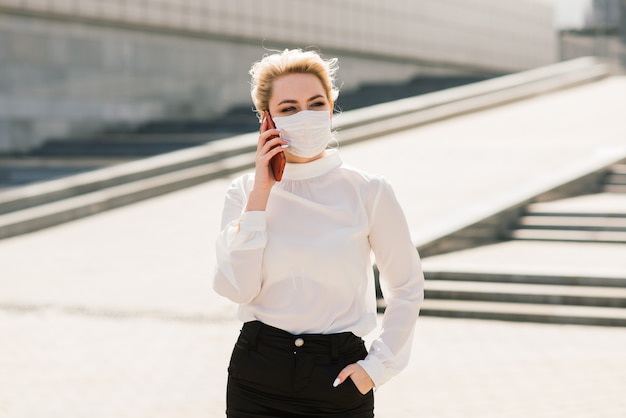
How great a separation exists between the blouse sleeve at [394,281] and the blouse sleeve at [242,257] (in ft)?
1.11

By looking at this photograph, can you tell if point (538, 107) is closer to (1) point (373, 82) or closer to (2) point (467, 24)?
(1) point (373, 82)

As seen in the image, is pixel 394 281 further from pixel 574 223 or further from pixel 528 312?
pixel 574 223

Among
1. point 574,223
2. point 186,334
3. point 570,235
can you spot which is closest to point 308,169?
point 186,334

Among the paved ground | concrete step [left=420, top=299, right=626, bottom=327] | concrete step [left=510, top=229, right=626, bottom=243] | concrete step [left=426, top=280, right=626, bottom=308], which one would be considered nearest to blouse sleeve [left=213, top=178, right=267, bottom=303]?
the paved ground

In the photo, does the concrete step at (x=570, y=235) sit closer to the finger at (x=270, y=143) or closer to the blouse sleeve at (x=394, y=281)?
the blouse sleeve at (x=394, y=281)

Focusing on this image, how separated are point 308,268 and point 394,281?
272 millimetres

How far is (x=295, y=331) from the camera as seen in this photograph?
2889mm

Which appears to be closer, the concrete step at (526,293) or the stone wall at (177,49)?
the concrete step at (526,293)

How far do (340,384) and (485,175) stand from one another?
38.7ft

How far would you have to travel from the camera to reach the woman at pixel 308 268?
286cm

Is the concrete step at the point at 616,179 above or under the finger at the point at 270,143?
under

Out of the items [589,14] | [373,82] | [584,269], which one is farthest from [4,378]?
[589,14]

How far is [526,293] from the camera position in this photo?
911 centimetres

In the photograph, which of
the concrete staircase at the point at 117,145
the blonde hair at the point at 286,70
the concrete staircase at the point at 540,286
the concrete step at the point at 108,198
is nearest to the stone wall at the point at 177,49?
the concrete staircase at the point at 117,145
